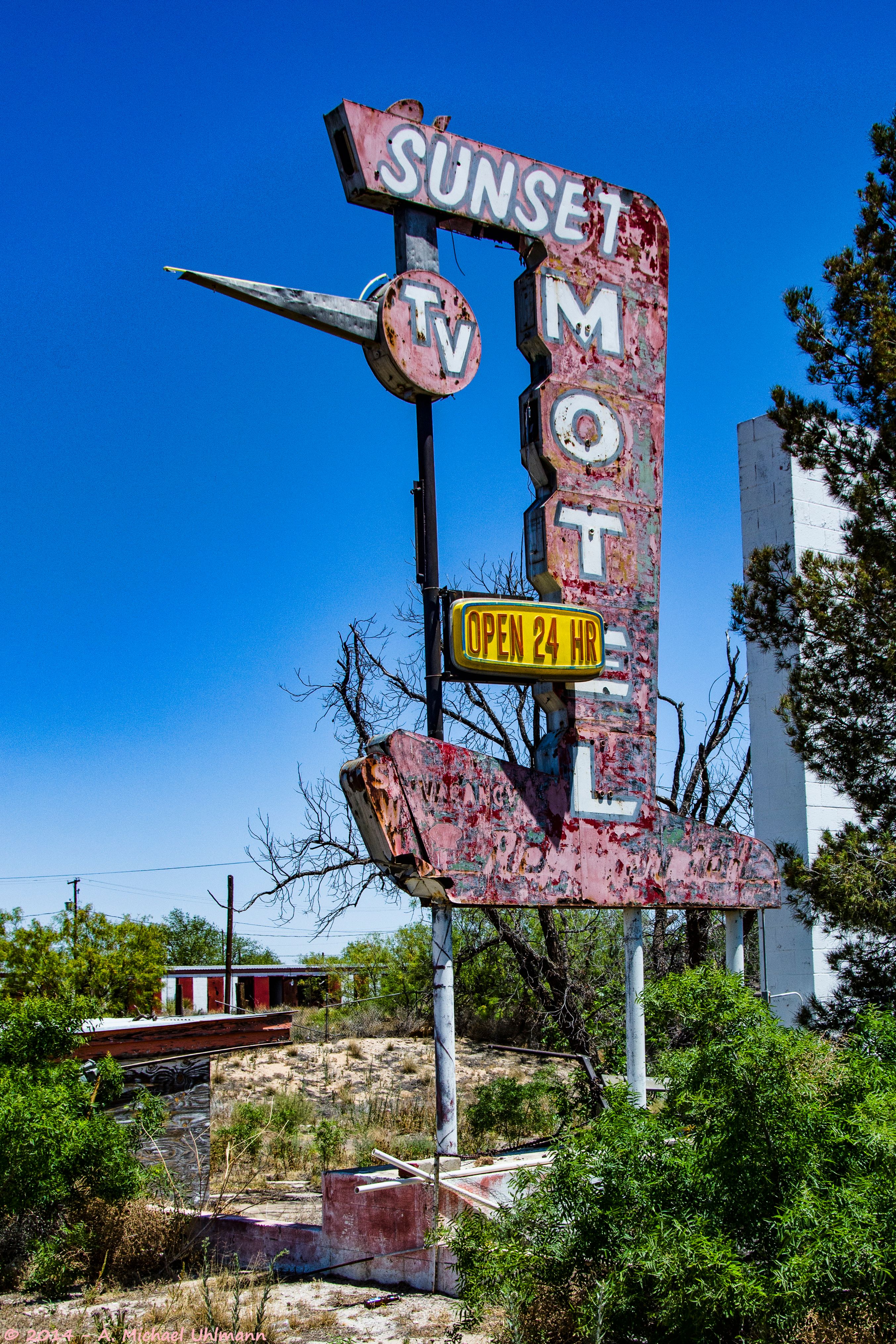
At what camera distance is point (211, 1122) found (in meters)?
16.8

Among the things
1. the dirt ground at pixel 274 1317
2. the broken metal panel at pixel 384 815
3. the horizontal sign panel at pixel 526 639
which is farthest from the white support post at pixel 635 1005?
the dirt ground at pixel 274 1317

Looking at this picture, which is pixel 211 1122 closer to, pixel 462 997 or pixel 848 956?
pixel 462 997

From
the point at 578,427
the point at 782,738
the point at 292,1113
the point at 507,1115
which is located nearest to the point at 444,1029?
the point at 578,427

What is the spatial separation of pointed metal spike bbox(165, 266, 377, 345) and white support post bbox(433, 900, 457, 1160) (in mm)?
4842

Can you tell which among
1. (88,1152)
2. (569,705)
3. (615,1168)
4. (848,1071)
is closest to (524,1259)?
(615,1168)

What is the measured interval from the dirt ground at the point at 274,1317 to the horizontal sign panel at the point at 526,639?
4.67m

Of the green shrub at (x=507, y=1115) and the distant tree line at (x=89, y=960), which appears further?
the distant tree line at (x=89, y=960)

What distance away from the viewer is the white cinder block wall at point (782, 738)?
16.4 meters

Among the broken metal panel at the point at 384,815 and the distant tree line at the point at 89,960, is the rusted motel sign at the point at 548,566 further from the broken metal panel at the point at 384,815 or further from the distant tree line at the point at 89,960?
the distant tree line at the point at 89,960

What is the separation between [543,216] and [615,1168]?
331 inches

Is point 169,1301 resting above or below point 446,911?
below

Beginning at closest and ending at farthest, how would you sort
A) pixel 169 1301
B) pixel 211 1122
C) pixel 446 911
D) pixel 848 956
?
pixel 169 1301, pixel 446 911, pixel 848 956, pixel 211 1122

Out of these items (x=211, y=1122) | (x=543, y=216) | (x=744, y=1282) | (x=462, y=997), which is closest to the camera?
(x=744, y=1282)

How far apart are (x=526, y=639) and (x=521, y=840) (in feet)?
5.49
